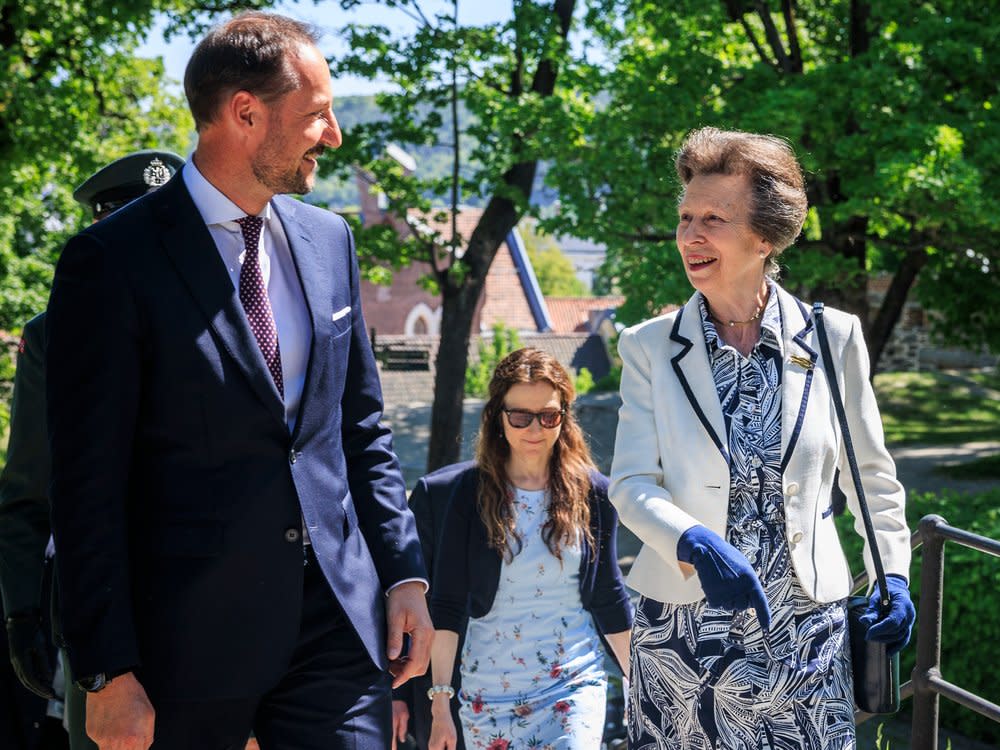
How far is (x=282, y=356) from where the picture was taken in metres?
→ 2.47

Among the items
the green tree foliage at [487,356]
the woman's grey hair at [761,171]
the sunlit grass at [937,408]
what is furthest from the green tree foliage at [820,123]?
the green tree foliage at [487,356]

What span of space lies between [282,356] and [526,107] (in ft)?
28.6

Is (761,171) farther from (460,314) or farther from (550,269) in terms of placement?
(550,269)

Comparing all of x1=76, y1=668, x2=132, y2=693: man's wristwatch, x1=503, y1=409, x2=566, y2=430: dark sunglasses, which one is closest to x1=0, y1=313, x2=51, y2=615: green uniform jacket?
x1=76, y1=668, x2=132, y2=693: man's wristwatch

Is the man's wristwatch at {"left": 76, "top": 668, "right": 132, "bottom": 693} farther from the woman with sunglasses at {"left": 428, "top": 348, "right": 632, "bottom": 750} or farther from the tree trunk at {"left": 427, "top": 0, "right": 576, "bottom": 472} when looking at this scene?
the tree trunk at {"left": 427, "top": 0, "right": 576, "bottom": 472}

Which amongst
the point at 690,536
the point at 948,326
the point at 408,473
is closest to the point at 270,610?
the point at 690,536

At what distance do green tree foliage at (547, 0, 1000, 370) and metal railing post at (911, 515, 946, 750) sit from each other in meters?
5.58

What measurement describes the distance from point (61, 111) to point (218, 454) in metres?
14.1

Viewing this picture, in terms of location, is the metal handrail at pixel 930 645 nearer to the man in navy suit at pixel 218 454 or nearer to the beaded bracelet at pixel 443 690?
the beaded bracelet at pixel 443 690

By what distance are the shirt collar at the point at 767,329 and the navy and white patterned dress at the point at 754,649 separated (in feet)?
0.23

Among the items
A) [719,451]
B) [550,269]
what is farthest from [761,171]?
[550,269]

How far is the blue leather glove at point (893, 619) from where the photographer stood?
271 centimetres

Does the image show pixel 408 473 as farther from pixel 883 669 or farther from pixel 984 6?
pixel 883 669

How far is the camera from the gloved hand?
10.5 ft
